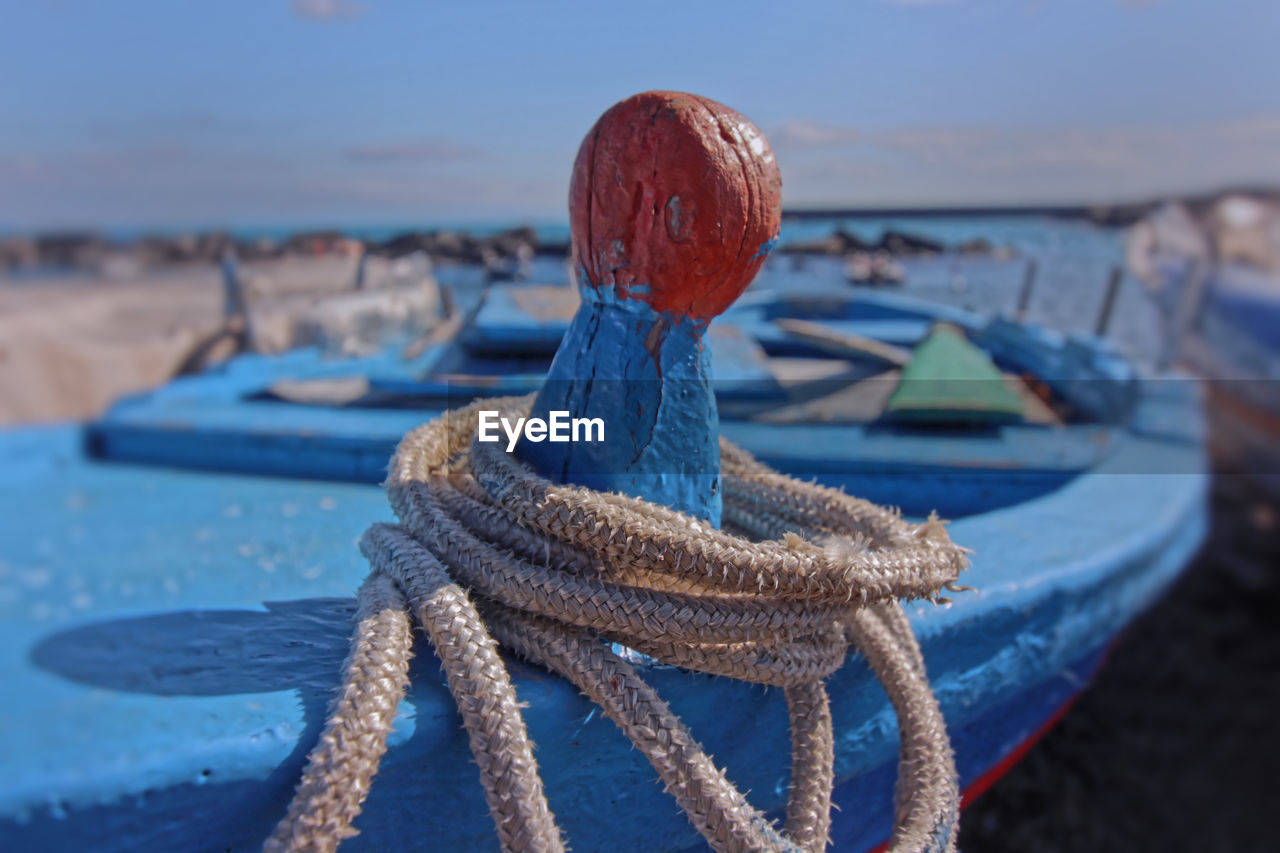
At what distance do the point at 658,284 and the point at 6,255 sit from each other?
55 cm

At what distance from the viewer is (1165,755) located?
7.56ft

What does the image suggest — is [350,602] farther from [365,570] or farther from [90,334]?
[90,334]

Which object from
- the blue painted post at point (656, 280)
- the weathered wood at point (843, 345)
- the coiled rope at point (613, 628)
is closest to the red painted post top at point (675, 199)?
the blue painted post at point (656, 280)

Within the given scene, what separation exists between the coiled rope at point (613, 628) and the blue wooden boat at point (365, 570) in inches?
2.1

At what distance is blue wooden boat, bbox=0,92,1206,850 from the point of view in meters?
0.65

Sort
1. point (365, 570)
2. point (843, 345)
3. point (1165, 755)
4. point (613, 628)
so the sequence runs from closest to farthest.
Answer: point (613, 628)
point (365, 570)
point (1165, 755)
point (843, 345)

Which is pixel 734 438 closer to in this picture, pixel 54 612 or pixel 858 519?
pixel 858 519

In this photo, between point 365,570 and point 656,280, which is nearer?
point 656,280

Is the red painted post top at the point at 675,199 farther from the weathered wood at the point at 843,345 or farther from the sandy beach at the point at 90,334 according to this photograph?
the weathered wood at the point at 843,345

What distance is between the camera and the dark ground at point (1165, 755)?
1859 millimetres

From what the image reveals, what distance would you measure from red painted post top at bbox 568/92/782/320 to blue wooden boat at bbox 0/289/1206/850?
445 mm

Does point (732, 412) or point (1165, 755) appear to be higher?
point (732, 412)

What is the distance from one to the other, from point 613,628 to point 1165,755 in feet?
7.69

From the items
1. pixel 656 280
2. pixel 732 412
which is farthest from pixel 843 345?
pixel 656 280
